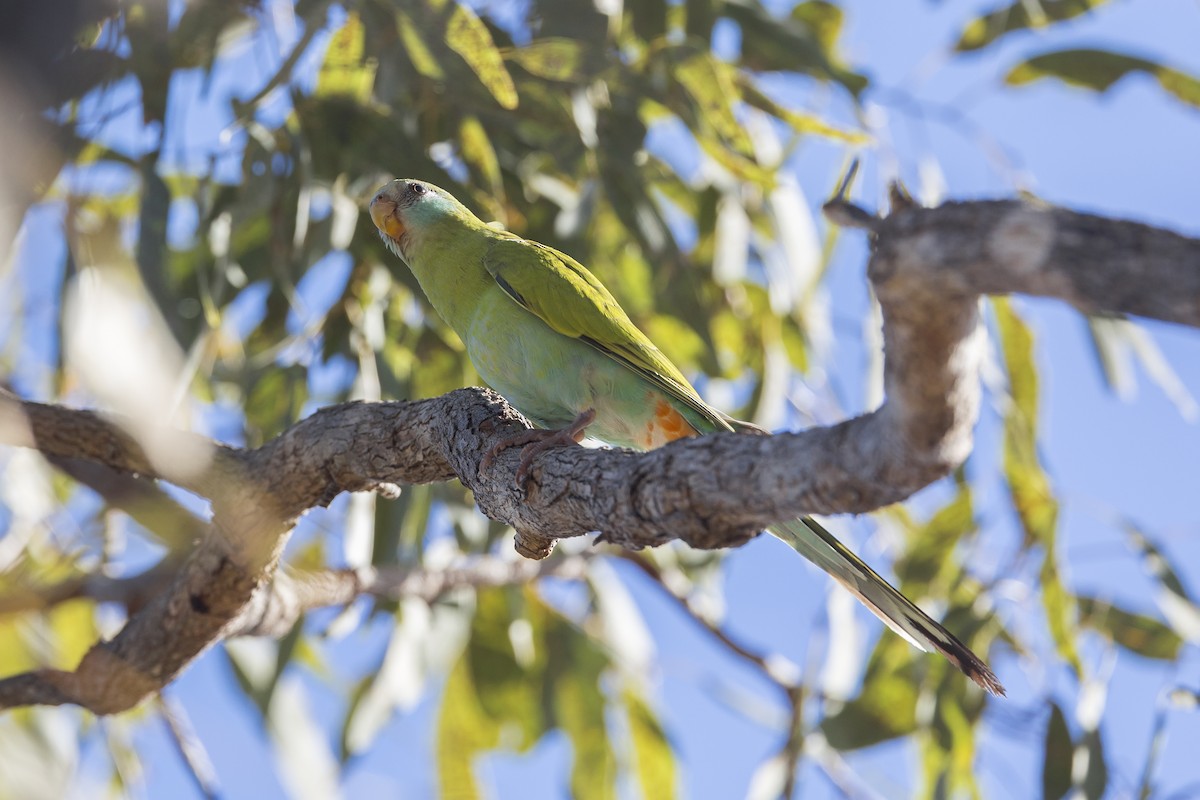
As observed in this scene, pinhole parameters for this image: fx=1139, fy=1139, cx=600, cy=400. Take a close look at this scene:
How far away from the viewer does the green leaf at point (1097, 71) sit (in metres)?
3.47

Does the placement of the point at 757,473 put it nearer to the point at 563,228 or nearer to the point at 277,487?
the point at 277,487

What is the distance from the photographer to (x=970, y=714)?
10.5 ft

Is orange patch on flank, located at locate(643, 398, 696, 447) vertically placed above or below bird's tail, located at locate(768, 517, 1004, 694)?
below

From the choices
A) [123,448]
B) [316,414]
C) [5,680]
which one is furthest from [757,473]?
[5,680]

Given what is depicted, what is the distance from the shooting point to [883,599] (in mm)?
1726

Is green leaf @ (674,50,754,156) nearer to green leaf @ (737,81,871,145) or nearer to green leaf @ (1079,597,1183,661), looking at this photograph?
green leaf @ (737,81,871,145)

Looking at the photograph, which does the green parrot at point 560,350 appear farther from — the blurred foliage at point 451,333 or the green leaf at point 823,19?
the green leaf at point 823,19

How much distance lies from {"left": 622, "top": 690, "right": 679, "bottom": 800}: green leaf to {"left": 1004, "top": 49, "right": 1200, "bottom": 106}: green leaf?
2.47 meters

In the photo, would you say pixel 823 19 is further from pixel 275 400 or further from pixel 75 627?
pixel 75 627

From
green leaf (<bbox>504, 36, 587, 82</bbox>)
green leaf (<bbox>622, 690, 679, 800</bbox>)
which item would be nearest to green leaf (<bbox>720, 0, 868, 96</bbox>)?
green leaf (<bbox>504, 36, 587, 82</bbox>)

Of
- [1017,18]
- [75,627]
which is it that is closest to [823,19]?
[1017,18]

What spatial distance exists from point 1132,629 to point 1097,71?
5.76 feet

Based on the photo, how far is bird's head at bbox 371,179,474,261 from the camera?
268 cm

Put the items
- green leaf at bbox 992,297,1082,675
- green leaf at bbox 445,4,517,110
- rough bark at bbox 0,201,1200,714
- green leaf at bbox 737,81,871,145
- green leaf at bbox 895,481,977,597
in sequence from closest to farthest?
1. rough bark at bbox 0,201,1200,714
2. green leaf at bbox 445,4,517,110
3. green leaf at bbox 737,81,871,145
4. green leaf at bbox 992,297,1082,675
5. green leaf at bbox 895,481,977,597
